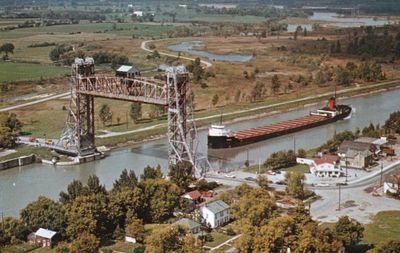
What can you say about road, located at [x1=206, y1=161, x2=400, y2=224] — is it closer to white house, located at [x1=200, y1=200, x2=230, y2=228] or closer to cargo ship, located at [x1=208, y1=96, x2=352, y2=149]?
white house, located at [x1=200, y1=200, x2=230, y2=228]

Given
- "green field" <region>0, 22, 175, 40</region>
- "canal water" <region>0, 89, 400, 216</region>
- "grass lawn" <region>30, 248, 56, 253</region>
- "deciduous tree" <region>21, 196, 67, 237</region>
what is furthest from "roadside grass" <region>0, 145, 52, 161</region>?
"green field" <region>0, 22, 175, 40</region>

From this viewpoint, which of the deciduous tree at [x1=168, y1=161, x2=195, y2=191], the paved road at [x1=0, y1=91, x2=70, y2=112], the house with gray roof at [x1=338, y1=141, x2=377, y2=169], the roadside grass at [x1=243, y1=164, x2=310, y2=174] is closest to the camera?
the deciduous tree at [x1=168, y1=161, x2=195, y2=191]

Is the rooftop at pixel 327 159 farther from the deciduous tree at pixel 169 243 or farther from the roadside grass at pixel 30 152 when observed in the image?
the roadside grass at pixel 30 152

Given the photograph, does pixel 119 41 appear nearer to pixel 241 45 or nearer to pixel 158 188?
pixel 241 45

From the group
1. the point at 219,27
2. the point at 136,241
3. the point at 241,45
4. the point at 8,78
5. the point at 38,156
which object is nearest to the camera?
the point at 136,241

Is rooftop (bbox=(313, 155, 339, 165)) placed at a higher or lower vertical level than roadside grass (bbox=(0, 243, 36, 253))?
higher

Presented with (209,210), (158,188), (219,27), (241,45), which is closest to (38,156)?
(158,188)
